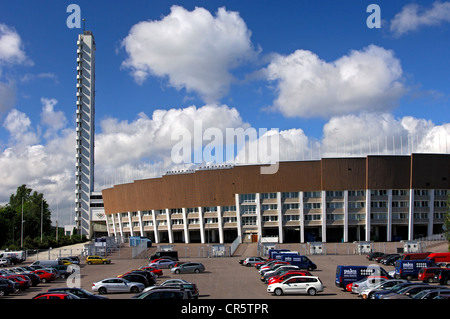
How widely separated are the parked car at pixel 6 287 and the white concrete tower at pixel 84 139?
108 m

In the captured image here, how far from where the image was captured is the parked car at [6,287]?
34.4 metres

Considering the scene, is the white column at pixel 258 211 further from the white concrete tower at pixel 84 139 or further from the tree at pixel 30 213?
the white concrete tower at pixel 84 139

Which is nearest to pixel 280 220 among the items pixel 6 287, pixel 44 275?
pixel 44 275

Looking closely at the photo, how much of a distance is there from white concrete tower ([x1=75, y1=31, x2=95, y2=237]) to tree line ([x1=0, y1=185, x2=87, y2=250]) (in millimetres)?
9996

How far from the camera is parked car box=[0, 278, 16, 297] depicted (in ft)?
113

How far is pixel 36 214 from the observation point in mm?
144625

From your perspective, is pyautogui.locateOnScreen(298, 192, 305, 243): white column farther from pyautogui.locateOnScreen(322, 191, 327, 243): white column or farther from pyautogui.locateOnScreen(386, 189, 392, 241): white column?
pyautogui.locateOnScreen(386, 189, 392, 241): white column

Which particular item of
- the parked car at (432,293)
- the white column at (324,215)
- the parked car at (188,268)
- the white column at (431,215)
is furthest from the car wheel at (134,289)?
the white column at (431,215)

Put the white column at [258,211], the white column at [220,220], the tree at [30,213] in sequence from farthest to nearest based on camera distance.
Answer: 1. the tree at [30,213]
2. the white column at [220,220]
3. the white column at [258,211]

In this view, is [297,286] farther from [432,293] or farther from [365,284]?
[432,293]

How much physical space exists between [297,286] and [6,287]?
22223mm

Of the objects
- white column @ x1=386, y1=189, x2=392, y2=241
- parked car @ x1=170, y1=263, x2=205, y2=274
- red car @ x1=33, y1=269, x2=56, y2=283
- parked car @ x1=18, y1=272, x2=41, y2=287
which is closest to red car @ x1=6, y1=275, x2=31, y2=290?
parked car @ x1=18, y1=272, x2=41, y2=287
